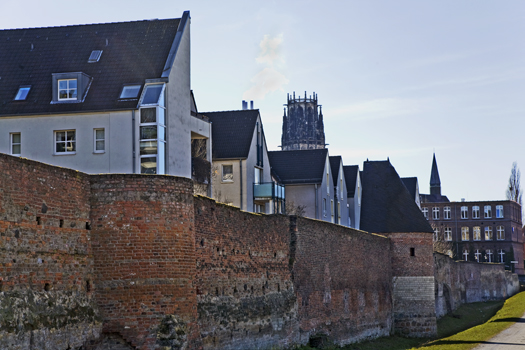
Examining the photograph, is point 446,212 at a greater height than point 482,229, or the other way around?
point 446,212

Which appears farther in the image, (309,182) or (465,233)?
(465,233)

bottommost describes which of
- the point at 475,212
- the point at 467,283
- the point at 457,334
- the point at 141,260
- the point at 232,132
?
the point at 457,334

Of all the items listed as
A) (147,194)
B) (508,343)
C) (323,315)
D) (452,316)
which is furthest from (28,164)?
A: (452,316)

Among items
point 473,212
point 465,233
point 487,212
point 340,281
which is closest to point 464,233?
point 465,233

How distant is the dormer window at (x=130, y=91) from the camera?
102ft

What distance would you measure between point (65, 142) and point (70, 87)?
91.1 inches

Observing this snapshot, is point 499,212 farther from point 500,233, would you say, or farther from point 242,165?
point 242,165

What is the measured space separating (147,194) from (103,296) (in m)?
2.57

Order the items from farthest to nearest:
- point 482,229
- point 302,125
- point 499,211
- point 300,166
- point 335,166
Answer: point 302,125 < point 482,229 < point 499,211 < point 335,166 < point 300,166

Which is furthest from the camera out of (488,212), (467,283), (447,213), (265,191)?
(447,213)

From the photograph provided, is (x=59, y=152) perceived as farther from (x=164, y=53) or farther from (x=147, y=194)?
(x=147, y=194)

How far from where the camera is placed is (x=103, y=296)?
58.4 ft

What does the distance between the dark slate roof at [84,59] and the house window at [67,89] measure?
1.52 ft

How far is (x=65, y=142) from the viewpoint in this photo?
31.2 m
